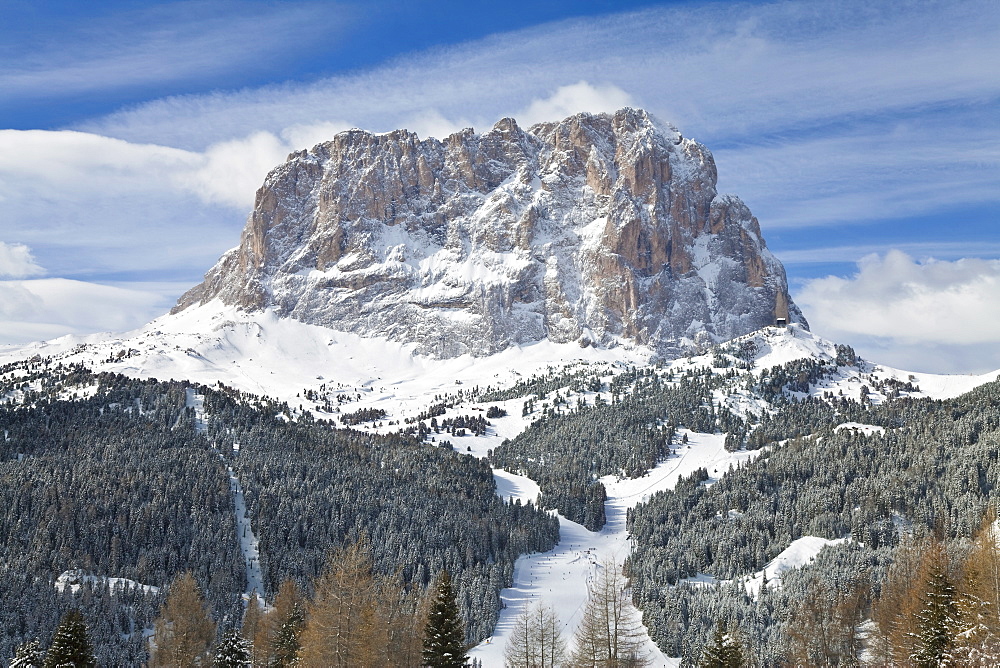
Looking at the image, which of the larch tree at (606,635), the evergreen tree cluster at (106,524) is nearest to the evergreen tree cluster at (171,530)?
the evergreen tree cluster at (106,524)

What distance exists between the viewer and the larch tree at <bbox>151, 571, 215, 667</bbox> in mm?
67750

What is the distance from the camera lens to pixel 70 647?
5425 centimetres

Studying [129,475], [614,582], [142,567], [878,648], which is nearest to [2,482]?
[129,475]

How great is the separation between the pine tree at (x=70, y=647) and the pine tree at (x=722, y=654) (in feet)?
141

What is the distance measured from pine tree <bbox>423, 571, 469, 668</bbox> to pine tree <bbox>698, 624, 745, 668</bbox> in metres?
17.9

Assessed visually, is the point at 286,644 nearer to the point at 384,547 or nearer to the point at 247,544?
the point at 247,544

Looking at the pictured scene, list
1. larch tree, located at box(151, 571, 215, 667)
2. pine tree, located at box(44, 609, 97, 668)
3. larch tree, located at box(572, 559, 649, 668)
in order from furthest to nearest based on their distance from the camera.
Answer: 1. larch tree, located at box(151, 571, 215, 667)
2. larch tree, located at box(572, 559, 649, 668)
3. pine tree, located at box(44, 609, 97, 668)

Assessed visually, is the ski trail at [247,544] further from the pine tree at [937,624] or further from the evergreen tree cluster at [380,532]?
the pine tree at [937,624]

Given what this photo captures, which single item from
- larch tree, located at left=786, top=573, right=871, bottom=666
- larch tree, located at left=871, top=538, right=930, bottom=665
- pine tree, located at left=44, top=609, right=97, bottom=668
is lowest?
larch tree, located at left=786, top=573, right=871, bottom=666

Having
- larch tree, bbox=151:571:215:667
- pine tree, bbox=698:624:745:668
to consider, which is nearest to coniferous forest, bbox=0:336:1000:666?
larch tree, bbox=151:571:215:667

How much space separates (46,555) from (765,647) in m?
121

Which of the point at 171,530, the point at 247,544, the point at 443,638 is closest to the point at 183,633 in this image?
the point at 443,638

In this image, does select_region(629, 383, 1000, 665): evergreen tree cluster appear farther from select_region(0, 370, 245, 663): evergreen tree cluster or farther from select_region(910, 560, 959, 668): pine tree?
Result: select_region(0, 370, 245, 663): evergreen tree cluster

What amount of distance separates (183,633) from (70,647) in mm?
15260
